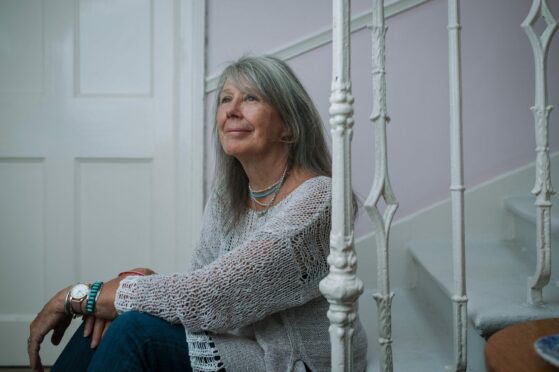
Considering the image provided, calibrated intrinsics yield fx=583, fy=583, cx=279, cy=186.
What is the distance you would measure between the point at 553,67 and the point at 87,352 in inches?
76.4

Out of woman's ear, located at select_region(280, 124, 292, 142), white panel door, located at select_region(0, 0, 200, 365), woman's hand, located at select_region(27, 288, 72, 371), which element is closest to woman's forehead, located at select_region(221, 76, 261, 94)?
woman's ear, located at select_region(280, 124, 292, 142)

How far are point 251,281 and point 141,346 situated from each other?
0.25 metres

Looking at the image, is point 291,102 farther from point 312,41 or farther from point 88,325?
point 312,41

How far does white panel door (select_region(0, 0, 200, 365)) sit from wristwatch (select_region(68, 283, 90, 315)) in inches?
43.5

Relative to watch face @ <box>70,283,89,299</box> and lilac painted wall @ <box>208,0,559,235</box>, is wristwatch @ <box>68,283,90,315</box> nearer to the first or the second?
watch face @ <box>70,283,89,299</box>

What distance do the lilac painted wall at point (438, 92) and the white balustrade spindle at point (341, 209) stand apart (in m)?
1.35

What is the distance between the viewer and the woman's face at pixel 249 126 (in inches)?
55.7

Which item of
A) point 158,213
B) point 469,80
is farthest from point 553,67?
point 158,213

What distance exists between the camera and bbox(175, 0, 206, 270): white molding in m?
2.34

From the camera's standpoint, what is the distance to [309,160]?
144 centimetres

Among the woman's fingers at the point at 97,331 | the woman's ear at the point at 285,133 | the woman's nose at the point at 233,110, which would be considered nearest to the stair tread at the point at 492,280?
the woman's ear at the point at 285,133

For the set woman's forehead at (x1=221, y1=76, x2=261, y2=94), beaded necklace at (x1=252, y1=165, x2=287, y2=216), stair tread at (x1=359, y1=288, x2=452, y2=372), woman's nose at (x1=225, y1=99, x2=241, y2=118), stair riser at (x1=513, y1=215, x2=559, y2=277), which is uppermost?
woman's forehead at (x1=221, y1=76, x2=261, y2=94)

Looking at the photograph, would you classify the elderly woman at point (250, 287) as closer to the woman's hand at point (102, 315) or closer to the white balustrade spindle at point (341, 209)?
the woman's hand at point (102, 315)

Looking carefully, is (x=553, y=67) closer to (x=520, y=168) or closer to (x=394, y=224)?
(x=520, y=168)
